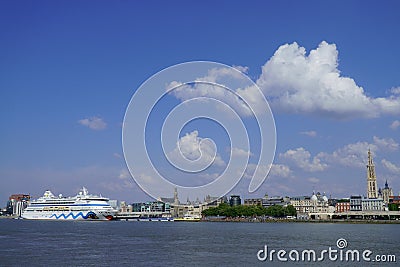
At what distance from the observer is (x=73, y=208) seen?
95.0m

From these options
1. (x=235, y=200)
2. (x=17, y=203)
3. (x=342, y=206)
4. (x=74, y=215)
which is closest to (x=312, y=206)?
(x=342, y=206)

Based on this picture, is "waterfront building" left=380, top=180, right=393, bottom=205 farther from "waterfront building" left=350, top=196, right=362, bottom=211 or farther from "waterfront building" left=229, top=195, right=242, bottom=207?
"waterfront building" left=229, top=195, right=242, bottom=207

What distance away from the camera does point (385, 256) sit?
87.0 ft

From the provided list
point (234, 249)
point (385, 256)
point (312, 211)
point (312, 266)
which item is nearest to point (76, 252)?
point (234, 249)

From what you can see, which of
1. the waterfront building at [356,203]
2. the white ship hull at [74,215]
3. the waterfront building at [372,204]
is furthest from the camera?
the waterfront building at [356,203]

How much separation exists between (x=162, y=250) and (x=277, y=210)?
3363 inches

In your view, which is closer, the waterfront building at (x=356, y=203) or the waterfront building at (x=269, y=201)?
the waterfront building at (x=356, y=203)

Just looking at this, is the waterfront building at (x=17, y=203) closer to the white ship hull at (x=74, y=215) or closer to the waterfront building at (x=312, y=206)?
the white ship hull at (x=74, y=215)

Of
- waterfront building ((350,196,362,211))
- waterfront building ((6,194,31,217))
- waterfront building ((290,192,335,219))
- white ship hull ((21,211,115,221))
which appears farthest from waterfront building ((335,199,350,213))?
waterfront building ((6,194,31,217))

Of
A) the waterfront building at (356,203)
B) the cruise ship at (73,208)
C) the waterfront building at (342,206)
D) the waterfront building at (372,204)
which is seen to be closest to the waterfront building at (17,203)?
the cruise ship at (73,208)

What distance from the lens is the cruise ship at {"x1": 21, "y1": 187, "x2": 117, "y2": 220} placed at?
9438 centimetres

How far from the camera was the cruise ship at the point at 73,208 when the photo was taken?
94375 millimetres

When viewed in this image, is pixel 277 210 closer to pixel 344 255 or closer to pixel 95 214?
pixel 95 214

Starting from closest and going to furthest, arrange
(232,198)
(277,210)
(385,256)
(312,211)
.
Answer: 1. (385,256)
2. (277,210)
3. (312,211)
4. (232,198)
